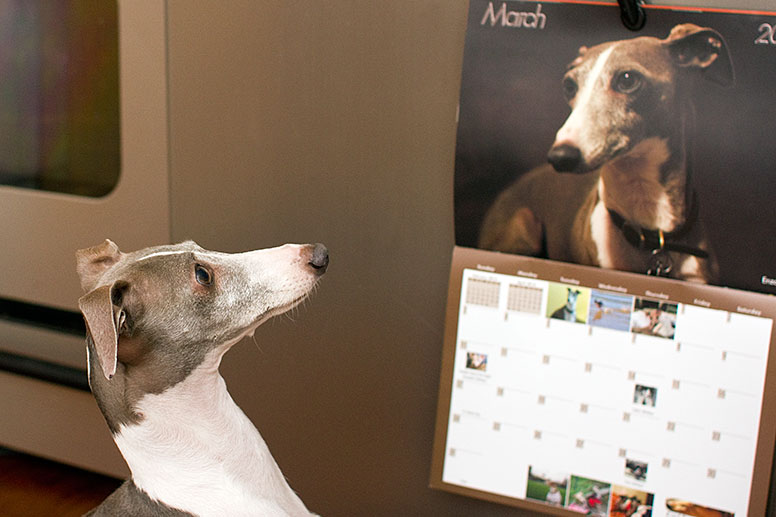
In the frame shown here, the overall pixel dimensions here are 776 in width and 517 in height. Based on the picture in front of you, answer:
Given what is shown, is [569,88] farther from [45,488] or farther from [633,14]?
[45,488]

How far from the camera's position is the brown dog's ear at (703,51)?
0.87m

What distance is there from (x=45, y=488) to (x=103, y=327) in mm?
963

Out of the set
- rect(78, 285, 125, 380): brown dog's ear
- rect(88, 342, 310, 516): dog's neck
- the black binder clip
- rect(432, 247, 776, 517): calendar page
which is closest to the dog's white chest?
rect(88, 342, 310, 516): dog's neck

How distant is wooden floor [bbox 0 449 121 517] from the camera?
1415mm

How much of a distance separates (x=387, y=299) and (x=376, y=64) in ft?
1.07

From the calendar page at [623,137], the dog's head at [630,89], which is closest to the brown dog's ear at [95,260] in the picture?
the calendar page at [623,137]

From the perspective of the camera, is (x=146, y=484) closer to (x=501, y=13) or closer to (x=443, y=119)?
(x=443, y=119)

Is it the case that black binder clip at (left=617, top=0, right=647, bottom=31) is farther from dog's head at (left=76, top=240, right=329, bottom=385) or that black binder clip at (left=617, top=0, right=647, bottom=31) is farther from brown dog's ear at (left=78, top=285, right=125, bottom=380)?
brown dog's ear at (left=78, top=285, right=125, bottom=380)

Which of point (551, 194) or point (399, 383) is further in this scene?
point (399, 383)

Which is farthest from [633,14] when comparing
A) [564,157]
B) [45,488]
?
[45,488]

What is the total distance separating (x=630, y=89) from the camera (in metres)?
0.92

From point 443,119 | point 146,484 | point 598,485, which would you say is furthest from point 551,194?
point 146,484

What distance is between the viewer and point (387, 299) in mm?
1085

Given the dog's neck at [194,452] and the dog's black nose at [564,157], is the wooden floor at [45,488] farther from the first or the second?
the dog's black nose at [564,157]
